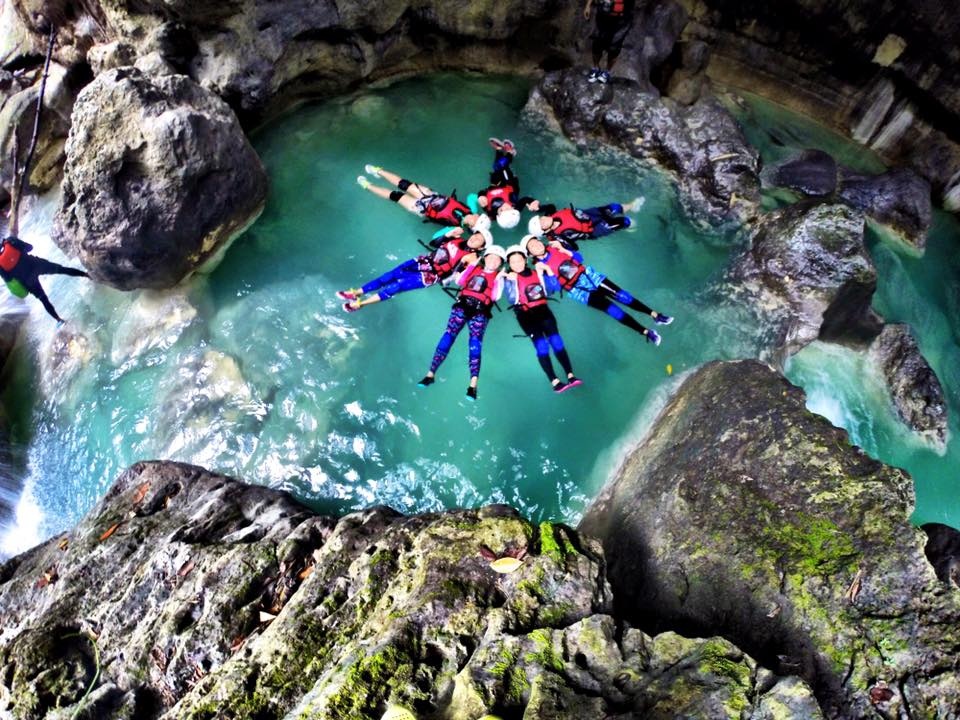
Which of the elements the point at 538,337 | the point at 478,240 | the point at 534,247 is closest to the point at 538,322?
the point at 538,337

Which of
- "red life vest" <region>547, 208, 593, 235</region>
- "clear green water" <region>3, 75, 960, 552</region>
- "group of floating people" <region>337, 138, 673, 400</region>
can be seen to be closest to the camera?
"clear green water" <region>3, 75, 960, 552</region>

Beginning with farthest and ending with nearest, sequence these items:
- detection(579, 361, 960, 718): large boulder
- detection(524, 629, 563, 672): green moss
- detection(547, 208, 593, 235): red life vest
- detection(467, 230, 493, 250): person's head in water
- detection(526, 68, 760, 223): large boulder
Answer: detection(526, 68, 760, 223): large boulder
detection(547, 208, 593, 235): red life vest
detection(467, 230, 493, 250): person's head in water
detection(579, 361, 960, 718): large boulder
detection(524, 629, 563, 672): green moss

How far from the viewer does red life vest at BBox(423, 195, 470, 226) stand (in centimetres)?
820

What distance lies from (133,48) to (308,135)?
2550mm

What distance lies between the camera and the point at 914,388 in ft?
24.5

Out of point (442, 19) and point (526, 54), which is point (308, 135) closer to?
point (442, 19)

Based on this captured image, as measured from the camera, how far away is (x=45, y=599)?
5.13m

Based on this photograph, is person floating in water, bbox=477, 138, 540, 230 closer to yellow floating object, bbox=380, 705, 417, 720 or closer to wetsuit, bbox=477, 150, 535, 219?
wetsuit, bbox=477, 150, 535, 219

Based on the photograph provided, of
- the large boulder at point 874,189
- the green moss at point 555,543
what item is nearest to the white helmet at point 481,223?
the green moss at point 555,543

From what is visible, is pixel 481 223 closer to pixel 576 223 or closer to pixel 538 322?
pixel 576 223

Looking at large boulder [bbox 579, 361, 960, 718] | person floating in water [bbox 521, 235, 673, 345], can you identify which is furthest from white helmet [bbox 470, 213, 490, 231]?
large boulder [bbox 579, 361, 960, 718]

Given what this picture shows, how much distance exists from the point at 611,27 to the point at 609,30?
0.06 meters

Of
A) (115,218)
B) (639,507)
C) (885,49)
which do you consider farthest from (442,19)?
(639,507)

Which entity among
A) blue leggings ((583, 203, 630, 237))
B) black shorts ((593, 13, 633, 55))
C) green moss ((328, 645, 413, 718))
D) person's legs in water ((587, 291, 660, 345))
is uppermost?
black shorts ((593, 13, 633, 55))
